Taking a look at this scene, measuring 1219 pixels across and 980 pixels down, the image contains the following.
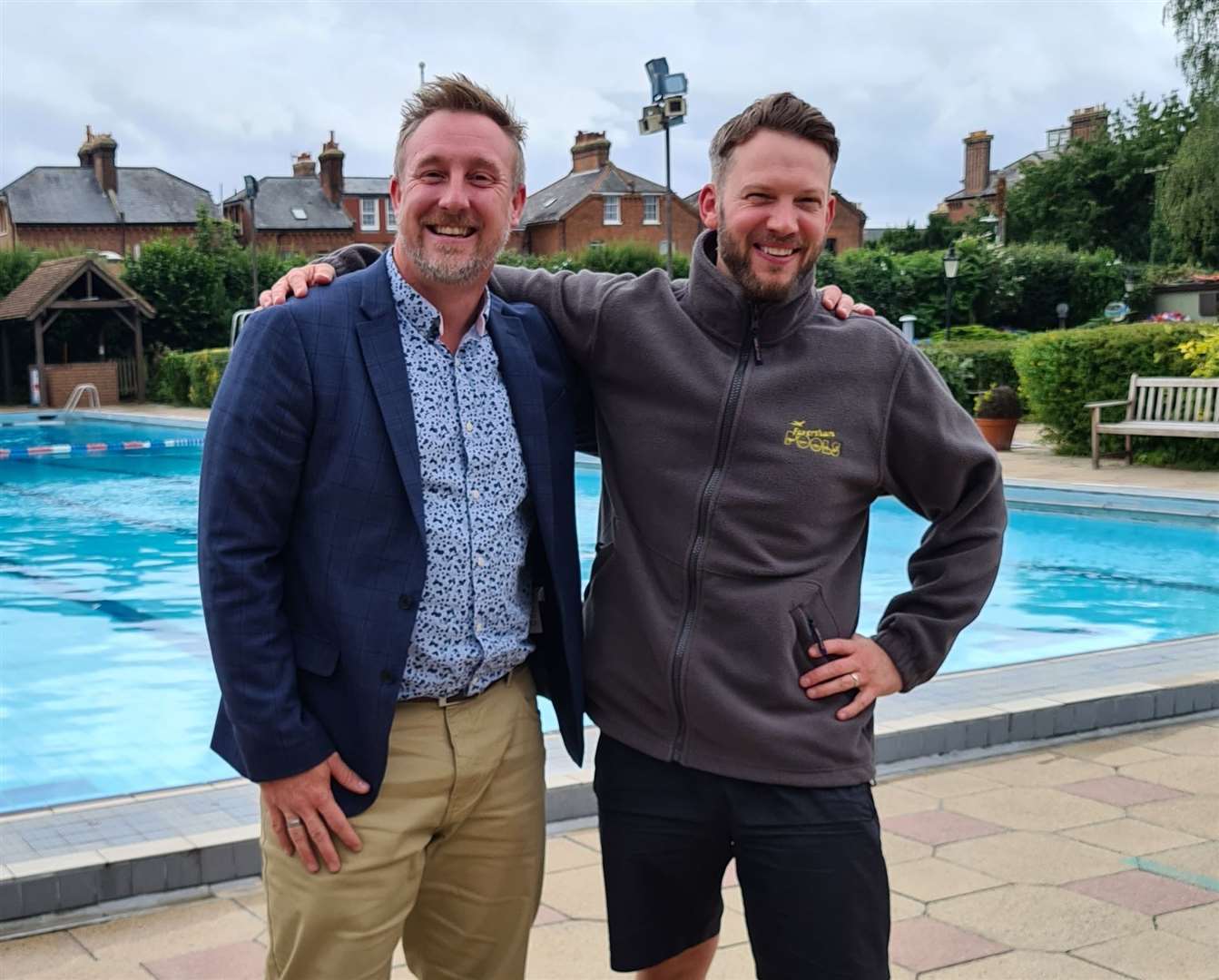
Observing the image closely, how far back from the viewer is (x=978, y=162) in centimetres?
5609

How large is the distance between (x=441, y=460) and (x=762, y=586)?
0.59 m

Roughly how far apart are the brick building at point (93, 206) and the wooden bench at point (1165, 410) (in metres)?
33.4

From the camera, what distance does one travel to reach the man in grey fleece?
224 centimetres

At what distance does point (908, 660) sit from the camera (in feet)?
7.82

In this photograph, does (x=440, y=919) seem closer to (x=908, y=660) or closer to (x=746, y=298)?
(x=908, y=660)

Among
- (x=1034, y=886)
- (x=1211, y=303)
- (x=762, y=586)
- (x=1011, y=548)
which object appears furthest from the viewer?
(x=1211, y=303)

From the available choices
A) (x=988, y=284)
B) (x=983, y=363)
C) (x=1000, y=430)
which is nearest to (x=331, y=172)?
(x=988, y=284)

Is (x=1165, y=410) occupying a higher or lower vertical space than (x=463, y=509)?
lower

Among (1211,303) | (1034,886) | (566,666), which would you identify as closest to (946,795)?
(1034,886)

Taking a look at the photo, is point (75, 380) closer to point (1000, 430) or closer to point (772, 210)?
point (1000, 430)

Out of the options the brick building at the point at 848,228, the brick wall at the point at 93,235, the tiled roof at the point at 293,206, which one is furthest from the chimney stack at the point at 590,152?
the brick wall at the point at 93,235

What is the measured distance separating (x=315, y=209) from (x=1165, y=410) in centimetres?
3623

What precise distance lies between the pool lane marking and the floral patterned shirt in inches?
91.6

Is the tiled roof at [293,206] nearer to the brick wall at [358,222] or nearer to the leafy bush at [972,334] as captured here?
the brick wall at [358,222]
